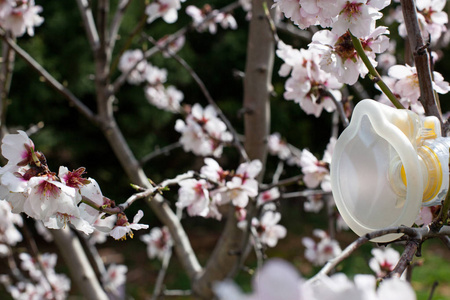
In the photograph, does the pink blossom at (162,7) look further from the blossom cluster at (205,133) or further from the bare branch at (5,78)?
the bare branch at (5,78)

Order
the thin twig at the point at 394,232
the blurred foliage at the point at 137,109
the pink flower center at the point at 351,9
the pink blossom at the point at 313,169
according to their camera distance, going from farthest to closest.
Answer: the blurred foliage at the point at 137,109 → the pink blossom at the point at 313,169 → the pink flower center at the point at 351,9 → the thin twig at the point at 394,232

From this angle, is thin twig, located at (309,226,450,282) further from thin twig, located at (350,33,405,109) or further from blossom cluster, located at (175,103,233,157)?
blossom cluster, located at (175,103,233,157)

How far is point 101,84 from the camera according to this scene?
1784 millimetres

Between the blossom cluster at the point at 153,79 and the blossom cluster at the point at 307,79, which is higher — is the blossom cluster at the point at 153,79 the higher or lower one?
the lower one

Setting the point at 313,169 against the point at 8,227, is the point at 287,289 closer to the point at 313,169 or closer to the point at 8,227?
the point at 313,169

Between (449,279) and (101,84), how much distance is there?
372 centimetres

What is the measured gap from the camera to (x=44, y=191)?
741 mm

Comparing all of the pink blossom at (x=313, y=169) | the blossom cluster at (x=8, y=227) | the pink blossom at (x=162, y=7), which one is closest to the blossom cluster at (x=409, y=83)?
the pink blossom at (x=313, y=169)

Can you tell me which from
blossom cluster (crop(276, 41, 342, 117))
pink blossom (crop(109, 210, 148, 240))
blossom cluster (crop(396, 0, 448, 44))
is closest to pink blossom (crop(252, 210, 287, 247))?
blossom cluster (crop(276, 41, 342, 117))

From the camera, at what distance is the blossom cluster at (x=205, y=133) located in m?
Answer: 1.78

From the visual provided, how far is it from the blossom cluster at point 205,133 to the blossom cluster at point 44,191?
97 centimetres

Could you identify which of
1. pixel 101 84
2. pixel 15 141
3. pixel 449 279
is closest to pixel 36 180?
pixel 15 141

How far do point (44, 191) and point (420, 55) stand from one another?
0.65m

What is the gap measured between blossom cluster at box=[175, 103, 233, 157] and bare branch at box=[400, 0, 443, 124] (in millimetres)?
979
